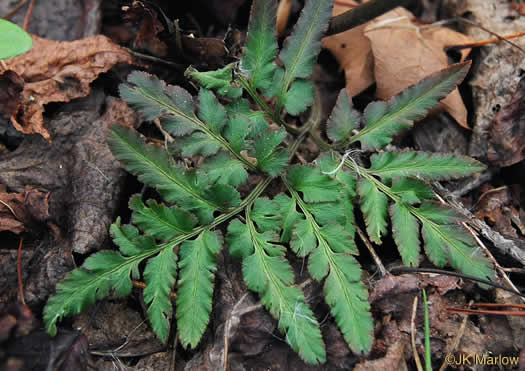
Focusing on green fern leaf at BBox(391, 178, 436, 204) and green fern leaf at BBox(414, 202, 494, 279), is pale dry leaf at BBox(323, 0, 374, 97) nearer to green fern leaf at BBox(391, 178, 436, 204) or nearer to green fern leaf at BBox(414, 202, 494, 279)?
green fern leaf at BBox(391, 178, 436, 204)

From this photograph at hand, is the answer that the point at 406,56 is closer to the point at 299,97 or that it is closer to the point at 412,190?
the point at 299,97

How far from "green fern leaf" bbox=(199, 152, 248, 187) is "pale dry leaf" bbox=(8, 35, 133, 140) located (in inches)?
35.9

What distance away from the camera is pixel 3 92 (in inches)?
A: 82.2

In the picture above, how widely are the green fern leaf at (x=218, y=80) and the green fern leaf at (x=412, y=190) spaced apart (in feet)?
3.02

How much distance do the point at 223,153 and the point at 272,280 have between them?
640 millimetres

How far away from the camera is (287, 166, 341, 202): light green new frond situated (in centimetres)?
186

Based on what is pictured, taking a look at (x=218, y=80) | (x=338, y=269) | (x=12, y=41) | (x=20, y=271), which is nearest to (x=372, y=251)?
(x=338, y=269)

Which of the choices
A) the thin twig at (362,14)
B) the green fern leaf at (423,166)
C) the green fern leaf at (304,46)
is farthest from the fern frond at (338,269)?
the thin twig at (362,14)

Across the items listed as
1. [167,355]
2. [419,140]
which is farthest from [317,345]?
[419,140]

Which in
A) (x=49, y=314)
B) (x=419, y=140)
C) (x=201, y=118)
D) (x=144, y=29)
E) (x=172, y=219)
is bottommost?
(x=49, y=314)

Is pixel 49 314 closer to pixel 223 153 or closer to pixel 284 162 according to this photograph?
pixel 223 153

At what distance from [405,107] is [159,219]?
132cm

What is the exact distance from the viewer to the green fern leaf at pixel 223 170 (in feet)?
6.15

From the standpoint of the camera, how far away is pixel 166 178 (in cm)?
182
